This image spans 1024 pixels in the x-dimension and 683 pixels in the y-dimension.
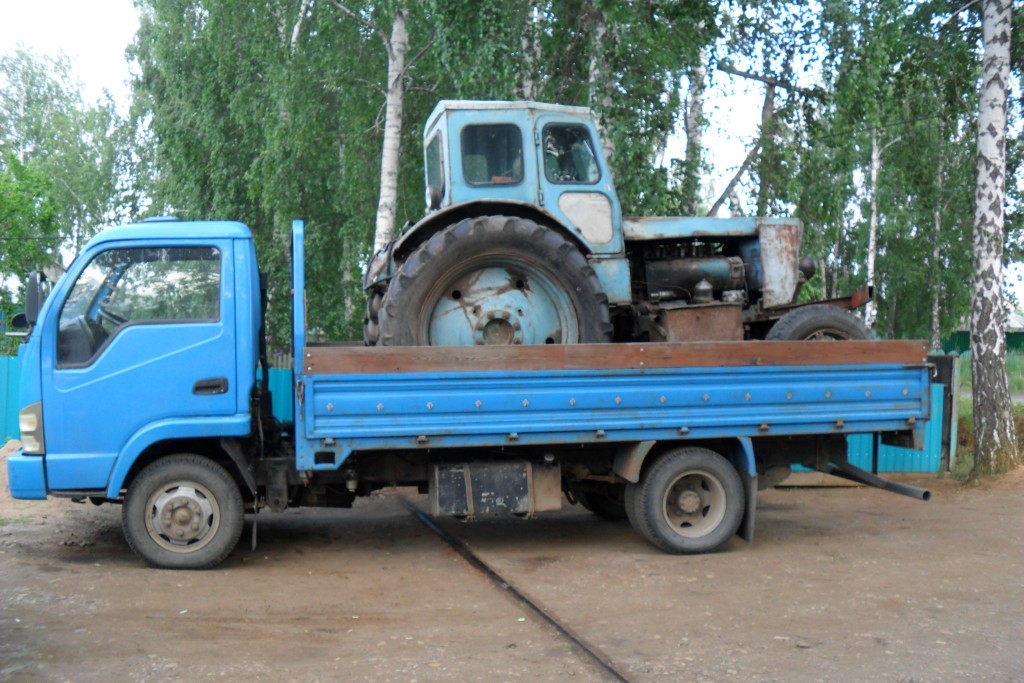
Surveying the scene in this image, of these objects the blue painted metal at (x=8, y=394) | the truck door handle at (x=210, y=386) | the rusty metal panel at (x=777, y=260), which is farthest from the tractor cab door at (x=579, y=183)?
the blue painted metal at (x=8, y=394)

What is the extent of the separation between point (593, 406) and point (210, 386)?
2.74 metres

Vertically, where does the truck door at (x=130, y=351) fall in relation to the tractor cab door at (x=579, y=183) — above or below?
below

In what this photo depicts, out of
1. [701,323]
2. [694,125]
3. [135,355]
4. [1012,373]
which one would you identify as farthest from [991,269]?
[1012,373]

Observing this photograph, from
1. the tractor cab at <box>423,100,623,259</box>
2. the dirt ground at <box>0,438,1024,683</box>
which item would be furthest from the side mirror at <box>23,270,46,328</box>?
the tractor cab at <box>423,100,623,259</box>

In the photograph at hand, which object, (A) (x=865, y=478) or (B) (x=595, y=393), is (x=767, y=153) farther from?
(B) (x=595, y=393)

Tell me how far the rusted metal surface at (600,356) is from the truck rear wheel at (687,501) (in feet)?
2.76

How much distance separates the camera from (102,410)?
23.6ft

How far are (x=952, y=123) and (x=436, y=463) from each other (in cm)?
1100

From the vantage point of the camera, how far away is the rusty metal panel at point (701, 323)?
8.27m

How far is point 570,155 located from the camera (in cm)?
858

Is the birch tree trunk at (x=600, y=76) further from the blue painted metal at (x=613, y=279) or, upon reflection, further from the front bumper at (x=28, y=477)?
the front bumper at (x=28, y=477)

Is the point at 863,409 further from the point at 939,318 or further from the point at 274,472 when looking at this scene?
the point at 939,318

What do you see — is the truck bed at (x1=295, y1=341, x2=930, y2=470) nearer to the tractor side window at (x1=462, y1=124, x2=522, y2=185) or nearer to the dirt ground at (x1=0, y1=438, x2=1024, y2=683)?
the dirt ground at (x1=0, y1=438, x2=1024, y2=683)

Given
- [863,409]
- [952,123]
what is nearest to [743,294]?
[863,409]
